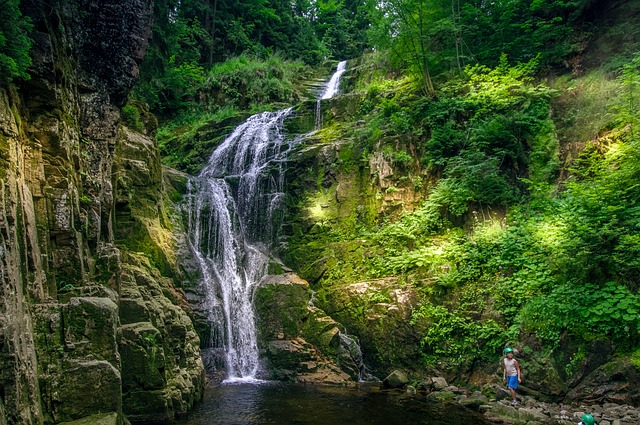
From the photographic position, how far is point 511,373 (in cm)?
977

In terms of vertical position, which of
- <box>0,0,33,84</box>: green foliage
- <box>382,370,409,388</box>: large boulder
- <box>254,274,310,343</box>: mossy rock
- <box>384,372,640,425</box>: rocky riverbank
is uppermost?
<box>0,0,33,84</box>: green foliage

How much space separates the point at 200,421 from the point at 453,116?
1330 centimetres

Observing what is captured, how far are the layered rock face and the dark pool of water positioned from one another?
79cm

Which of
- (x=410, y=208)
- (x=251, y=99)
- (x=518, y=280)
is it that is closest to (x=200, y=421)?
(x=518, y=280)

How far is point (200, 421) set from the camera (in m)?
8.93

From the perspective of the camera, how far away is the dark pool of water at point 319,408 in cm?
903

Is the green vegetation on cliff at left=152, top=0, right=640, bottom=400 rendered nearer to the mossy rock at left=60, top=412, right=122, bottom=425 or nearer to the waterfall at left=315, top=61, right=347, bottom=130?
the waterfall at left=315, top=61, right=347, bottom=130

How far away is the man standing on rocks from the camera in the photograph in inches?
384

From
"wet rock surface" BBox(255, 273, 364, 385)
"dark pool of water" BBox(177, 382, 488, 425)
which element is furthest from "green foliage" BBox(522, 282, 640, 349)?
"wet rock surface" BBox(255, 273, 364, 385)

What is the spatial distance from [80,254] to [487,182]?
38.4 ft

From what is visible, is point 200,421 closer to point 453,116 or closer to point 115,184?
point 115,184

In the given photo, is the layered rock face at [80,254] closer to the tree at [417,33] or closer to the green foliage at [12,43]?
the green foliage at [12,43]

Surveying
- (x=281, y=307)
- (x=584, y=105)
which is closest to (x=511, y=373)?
(x=281, y=307)

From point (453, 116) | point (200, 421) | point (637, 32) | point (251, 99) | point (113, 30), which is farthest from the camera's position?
point (251, 99)
